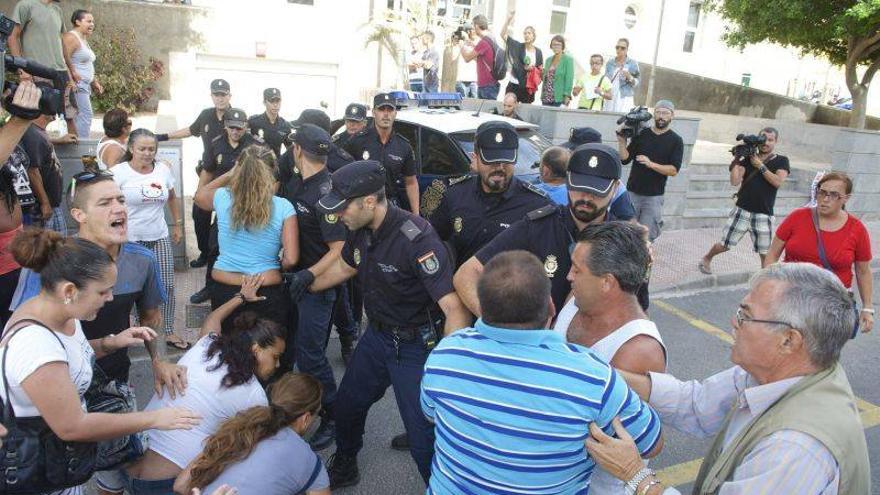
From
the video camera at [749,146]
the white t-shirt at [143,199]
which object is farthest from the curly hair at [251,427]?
the video camera at [749,146]

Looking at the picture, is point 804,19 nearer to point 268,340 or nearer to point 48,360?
point 268,340

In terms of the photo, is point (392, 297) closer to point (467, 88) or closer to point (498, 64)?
point (498, 64)

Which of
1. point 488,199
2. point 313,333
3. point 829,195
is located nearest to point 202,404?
point 313,333

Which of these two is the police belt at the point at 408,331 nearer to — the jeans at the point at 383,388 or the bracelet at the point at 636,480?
the jeans at the point at 383,388

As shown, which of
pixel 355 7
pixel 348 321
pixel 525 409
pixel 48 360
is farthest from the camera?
pixel 355 7

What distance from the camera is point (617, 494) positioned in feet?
7.10

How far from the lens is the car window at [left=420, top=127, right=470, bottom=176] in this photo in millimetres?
6817

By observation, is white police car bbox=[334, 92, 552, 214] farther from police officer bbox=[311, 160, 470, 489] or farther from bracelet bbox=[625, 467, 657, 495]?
bracelet bbox=[625, 467, 657, 495]

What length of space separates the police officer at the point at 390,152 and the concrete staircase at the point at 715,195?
521 cm

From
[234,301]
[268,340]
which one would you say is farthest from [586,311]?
[234,301]

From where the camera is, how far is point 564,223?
318cm

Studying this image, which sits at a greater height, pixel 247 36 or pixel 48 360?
pixel 247 36

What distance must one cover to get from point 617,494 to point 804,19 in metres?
12.6

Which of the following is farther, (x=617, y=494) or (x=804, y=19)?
(x=804, y=19)
